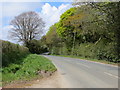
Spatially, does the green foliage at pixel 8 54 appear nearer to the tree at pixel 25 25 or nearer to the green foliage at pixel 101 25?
the green foliage at pixel 101 25

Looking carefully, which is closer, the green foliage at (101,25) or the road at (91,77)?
the road at (91,77)

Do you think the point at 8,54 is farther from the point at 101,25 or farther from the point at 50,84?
the point at 101,25

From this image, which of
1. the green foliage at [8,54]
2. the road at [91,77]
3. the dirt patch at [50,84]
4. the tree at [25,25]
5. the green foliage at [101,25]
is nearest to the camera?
the dirt patch at [50,84]

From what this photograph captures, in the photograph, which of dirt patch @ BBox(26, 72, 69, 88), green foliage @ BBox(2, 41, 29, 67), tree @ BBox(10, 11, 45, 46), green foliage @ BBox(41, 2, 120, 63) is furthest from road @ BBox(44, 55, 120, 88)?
tree @ BBox(10, 11, 45, 46)

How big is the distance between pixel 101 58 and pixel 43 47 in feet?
169

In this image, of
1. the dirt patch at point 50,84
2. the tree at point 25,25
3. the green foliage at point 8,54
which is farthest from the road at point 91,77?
the tree at point 25,25

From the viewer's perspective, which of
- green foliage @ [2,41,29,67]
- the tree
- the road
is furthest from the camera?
the tree

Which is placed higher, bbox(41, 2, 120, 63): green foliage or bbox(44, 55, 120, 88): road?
bbox(41, 2, 120, 63): green foliage

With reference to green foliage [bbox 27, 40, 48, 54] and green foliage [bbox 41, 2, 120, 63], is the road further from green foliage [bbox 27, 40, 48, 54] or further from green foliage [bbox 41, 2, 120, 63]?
green foliage [bbox 27, 40, 48, 54]

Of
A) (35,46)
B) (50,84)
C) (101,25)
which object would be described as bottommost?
(50,84)

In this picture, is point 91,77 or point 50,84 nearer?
point 50,84

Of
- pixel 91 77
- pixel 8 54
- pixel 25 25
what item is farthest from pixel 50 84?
pixel 25 25

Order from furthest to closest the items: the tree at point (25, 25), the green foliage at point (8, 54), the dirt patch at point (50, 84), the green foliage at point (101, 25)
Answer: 1. the tree at point (25, 25)
2. the green foliage at point (101, 25)
3. the green foliage at point (8, 54)
4. the dirt patch at point (50, 84)

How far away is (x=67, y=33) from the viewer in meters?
53.2
